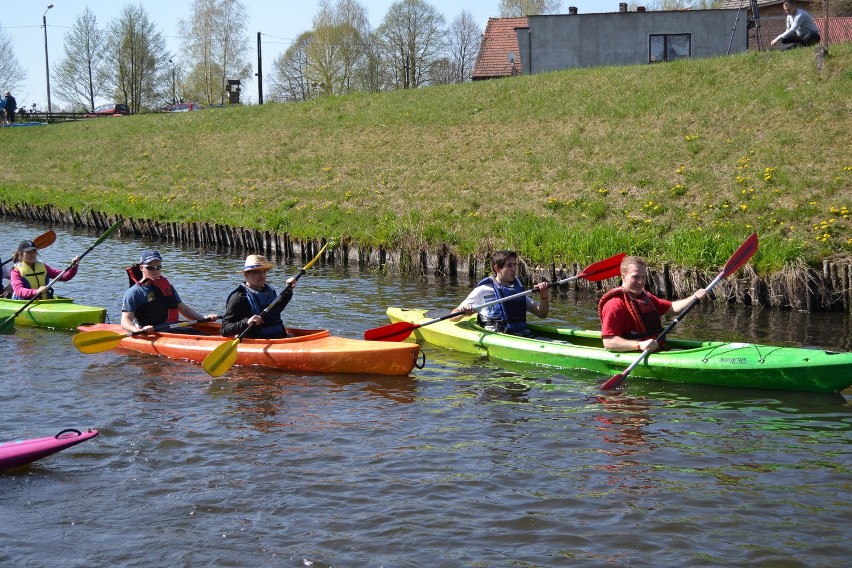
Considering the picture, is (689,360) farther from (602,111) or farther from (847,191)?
(602,111)

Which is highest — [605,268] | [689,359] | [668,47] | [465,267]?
[668,47]

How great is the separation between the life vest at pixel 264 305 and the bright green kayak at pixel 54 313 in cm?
278

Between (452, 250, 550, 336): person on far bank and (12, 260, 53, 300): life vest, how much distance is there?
20.1ft

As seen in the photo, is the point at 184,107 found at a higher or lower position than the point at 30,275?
higher

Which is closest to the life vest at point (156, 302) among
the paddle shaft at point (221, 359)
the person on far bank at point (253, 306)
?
the person on far bank at point (253, 306)

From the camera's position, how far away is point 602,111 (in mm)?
21094

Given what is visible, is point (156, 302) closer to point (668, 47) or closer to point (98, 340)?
point (98, 340)

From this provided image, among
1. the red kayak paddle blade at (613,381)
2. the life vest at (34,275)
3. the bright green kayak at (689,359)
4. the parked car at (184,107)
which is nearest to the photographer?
the bright green kayak at (689,359)

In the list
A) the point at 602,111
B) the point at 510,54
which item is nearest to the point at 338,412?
the point at 602,111

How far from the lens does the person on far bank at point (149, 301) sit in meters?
10.5

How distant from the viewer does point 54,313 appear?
12.1 m

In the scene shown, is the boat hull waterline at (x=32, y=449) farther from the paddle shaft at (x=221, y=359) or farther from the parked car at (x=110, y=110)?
the parked car at (x=110, y=110)

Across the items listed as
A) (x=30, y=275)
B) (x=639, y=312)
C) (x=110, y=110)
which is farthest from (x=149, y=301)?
(x=110, y=110)

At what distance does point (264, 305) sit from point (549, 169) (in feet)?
33.4
